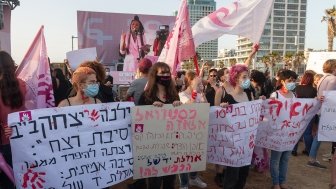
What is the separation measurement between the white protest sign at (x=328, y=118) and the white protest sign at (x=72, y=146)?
3.19 m

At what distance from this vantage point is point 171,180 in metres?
4.12

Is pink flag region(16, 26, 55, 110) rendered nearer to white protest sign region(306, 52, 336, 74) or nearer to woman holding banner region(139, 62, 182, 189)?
woman holding banner region(139, 62, 182, 189)

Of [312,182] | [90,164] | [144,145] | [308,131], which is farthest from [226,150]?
[308,131]

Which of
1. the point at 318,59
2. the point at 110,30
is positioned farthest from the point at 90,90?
the point at 110,30

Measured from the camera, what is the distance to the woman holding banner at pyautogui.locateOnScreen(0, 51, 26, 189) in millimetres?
3402

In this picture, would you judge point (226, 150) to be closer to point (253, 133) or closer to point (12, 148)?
point (253, 133)

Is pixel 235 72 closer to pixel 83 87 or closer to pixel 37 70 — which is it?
pixel 83 87

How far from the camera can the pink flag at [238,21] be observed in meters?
5.41

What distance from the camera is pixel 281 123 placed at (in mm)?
4871

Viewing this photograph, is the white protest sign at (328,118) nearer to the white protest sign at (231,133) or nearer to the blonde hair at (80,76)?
the white protest sign at (231,133)

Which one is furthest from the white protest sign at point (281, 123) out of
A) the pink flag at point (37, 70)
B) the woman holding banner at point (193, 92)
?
Answer: the pink flag at point (37, 70)

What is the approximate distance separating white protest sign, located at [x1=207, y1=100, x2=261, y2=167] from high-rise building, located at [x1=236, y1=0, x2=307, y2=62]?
14782 centimetres

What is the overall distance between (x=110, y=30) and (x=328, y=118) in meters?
13.6

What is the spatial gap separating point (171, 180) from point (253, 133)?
4.11 ft
